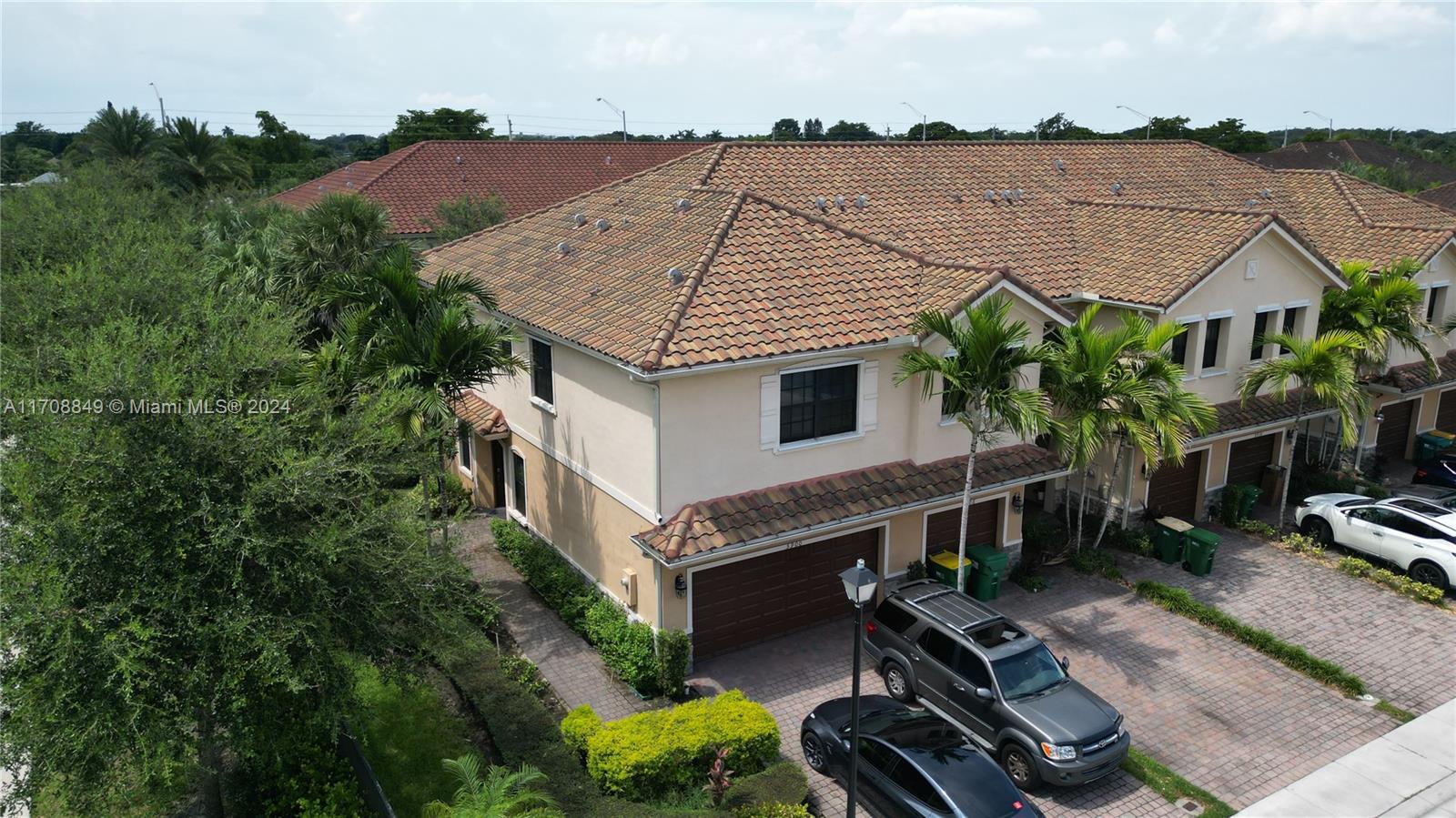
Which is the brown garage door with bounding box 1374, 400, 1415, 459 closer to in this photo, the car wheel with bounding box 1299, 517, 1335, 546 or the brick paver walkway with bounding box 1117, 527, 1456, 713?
the car wheel with bounding box 1299, 517, 1335, 546

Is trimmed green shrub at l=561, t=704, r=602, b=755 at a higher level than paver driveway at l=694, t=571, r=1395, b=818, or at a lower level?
higher

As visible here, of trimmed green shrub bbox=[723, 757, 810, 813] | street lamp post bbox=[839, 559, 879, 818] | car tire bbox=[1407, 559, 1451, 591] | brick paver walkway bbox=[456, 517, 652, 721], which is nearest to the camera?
street lamp post bbox=[839, 559, 879, 818]

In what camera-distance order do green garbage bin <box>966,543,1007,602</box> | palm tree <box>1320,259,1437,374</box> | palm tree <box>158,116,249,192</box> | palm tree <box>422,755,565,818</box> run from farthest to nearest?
palm tree <box>158,116,249,192</box> → palm tree <box>1320,259,1437,374</box> → green garbage bin <box>966,543,1007,602</box> → palm tree <box>422,755,565,818</box>

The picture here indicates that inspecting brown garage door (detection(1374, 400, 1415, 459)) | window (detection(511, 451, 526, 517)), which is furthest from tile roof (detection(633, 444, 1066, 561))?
brown garage door (detection(1374, 400, 1415, 459))

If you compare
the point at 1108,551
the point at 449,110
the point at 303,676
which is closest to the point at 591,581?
the point at 303,676

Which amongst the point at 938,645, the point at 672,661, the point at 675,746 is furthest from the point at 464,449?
the point at 938,645
